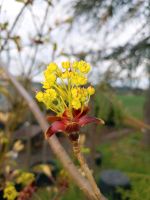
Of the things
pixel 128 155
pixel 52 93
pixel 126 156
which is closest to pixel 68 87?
pixel 52 93

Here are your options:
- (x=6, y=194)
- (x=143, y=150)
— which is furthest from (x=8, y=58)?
(x=143, y=150)

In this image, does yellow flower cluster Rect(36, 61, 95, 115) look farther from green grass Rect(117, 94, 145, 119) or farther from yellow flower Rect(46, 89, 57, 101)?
green grass Rect(117, 94, 145, 119)

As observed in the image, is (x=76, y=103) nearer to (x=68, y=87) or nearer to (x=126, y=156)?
(x=68, y=87)

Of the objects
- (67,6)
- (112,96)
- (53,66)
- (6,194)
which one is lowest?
(6,194)

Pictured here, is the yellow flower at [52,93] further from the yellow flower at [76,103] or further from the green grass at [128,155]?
the green grass at [128,155]

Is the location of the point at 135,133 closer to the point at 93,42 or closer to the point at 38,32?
the point at 93,42

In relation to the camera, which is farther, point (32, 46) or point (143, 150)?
point (143, 150)

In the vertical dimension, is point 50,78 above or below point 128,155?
above

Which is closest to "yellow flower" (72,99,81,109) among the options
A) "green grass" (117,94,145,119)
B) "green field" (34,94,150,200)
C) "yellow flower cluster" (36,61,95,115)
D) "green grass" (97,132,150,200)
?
"yellow flower cluster" (36,61,95,115)
